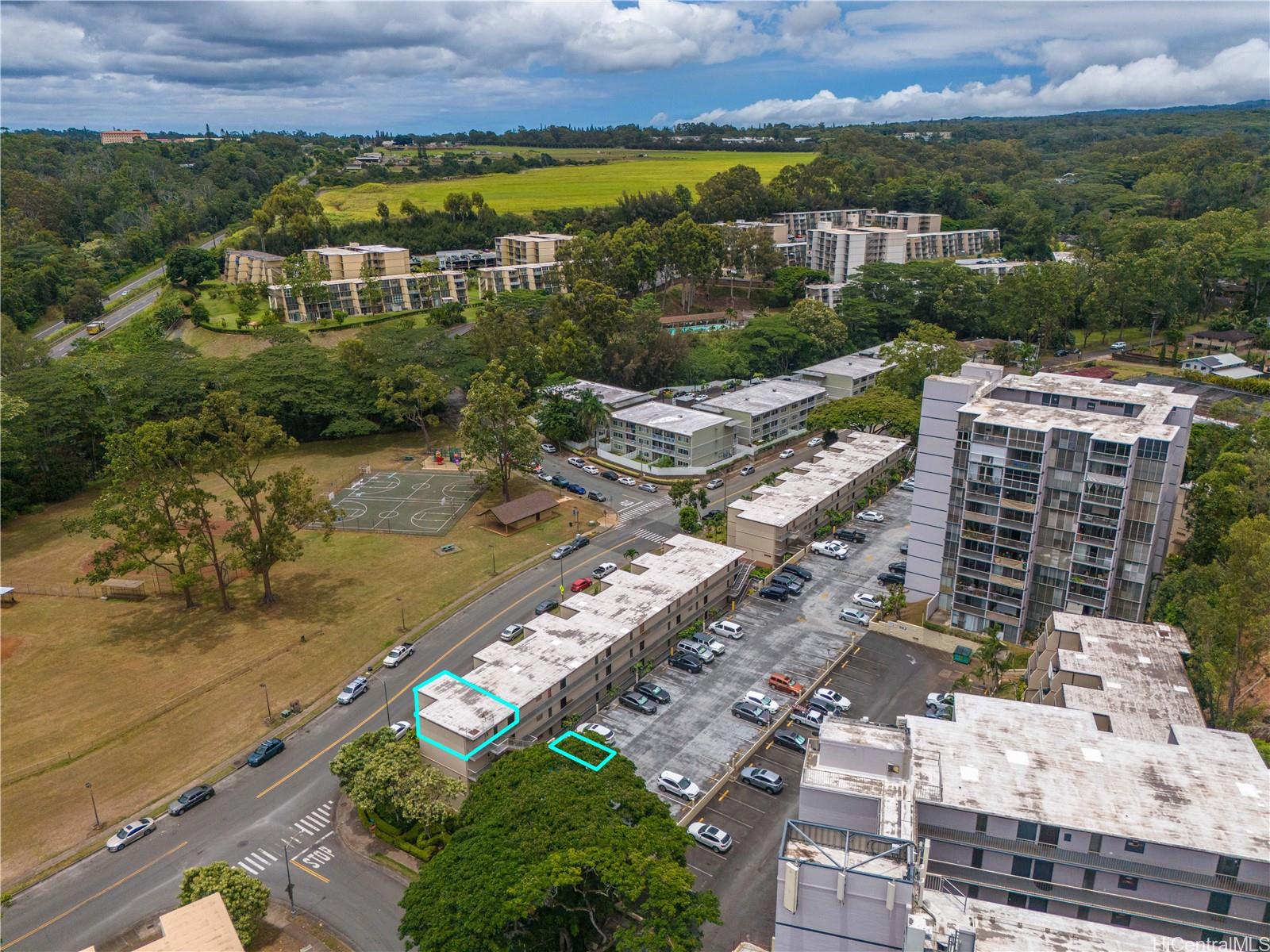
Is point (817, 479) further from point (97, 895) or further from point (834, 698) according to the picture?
point (97, 895)

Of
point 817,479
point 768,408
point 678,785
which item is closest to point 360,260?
point 768,408

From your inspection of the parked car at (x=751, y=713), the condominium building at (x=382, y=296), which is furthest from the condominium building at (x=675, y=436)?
the condominium building at (x=382, y=296)

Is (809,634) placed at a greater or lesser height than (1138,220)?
lesser

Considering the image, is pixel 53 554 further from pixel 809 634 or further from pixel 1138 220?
pixel 1138 220

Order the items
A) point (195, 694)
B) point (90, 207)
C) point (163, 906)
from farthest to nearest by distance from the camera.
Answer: point (90, 207) < point (195, 694) < point (163, 906)

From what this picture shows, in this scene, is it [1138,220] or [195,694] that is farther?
[1138,220]

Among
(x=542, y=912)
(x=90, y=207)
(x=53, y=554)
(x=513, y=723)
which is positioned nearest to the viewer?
(x=542, y=912)

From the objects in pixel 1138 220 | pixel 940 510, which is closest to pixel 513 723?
pixel 940 510
